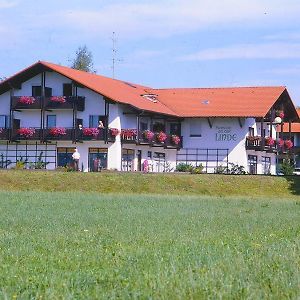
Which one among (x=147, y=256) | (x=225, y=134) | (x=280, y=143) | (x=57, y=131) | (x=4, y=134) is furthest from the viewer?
(x=280, y=143)

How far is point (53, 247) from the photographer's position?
1259cm

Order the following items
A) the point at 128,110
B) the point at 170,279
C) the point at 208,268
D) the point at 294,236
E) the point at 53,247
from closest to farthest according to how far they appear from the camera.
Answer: the point at 170,279 → the point at 208,268 → the point at 53,247 → the point at 294,236 → the point at 128,110

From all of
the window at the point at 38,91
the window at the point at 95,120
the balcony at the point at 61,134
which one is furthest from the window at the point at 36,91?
the window at the point at 95,120

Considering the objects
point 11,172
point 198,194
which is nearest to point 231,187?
point 198,194

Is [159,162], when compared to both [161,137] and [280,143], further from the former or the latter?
[280,143]

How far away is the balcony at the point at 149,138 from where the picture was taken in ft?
173

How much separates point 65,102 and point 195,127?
10924 mm

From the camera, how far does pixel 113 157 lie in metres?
52.4

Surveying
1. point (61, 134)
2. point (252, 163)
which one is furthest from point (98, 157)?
point (252, 163)

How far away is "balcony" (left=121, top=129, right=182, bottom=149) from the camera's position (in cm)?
5269

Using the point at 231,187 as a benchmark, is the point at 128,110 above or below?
above

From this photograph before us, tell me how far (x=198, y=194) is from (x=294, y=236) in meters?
24.9

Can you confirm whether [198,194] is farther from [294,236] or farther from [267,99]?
[294,236]

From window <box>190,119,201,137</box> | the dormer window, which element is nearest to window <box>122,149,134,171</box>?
window <box>190,119,201,137</box>
